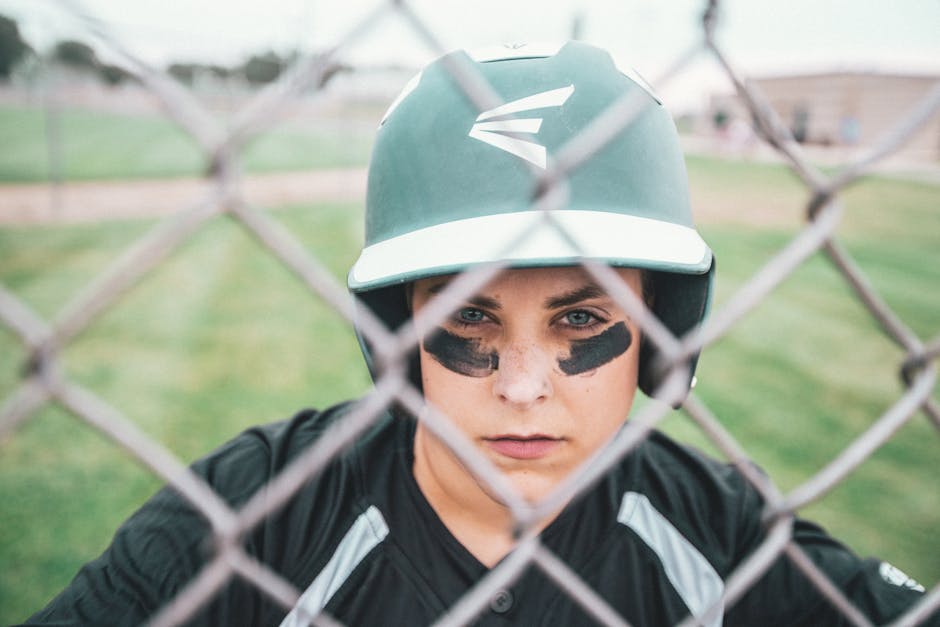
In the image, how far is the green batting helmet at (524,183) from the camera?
1.31 metres

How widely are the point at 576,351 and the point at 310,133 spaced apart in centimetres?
3217

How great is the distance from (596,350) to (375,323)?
732 mm

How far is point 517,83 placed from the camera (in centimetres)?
141

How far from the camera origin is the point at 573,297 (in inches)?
50.6

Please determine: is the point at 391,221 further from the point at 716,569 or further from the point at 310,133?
the point at 310,133

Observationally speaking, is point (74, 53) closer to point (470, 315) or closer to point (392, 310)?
point (392, 310)

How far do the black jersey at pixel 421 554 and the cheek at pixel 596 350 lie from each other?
0.45 m

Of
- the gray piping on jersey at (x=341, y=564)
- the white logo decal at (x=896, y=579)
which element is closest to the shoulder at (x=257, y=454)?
the gray piping on jersey at (x=341, y=564)

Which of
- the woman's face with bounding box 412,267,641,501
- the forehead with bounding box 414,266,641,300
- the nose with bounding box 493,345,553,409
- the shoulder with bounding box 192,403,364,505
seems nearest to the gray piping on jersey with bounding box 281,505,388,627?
the shoulder with bounding box 192,403,364,505

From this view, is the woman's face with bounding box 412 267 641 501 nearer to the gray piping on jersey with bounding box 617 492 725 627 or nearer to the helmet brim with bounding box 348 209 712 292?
the helmet brim with bounding box 348 209 712 292

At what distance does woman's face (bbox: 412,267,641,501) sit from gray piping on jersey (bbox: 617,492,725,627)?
333mm

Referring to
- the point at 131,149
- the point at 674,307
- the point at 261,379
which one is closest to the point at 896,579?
the point at 674,307

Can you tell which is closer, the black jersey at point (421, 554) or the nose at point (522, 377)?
the nose at point (522, 377)

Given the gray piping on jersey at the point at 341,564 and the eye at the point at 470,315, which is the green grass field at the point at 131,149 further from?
the eye at the point at 470,315
